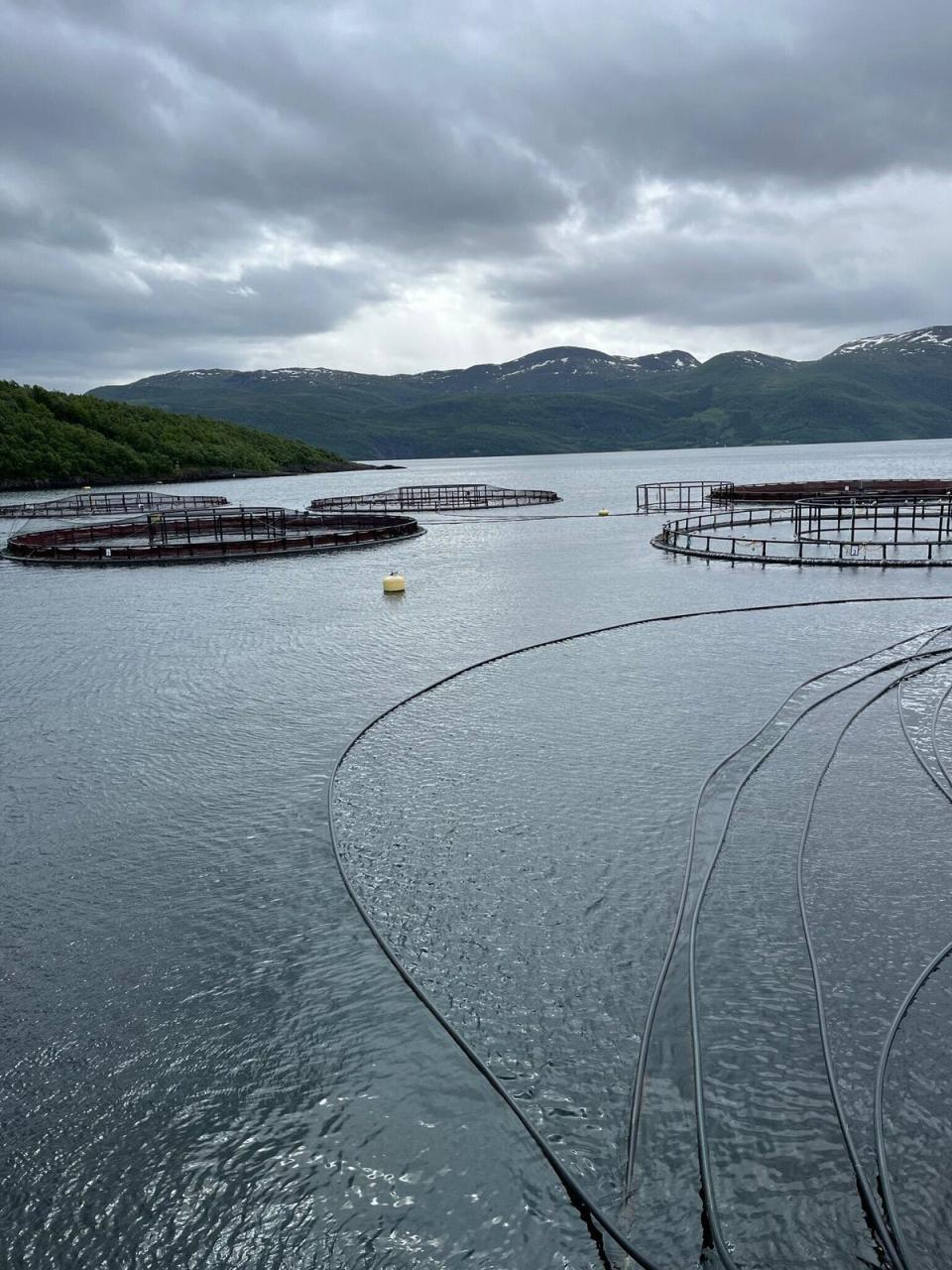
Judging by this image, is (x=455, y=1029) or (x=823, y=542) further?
(x=823, y=542)

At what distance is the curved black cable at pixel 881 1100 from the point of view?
18.9 ft

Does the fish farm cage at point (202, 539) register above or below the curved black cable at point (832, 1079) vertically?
above

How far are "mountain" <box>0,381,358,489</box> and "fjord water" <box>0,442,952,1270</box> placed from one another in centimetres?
14049

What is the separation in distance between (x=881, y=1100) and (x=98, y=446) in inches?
6840

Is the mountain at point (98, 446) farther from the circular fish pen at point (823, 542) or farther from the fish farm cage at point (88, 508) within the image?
the circular fish pen at point (823, 542)

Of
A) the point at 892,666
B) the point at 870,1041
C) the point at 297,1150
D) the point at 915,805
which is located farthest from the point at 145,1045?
the point at 892,666

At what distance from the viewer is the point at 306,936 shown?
379 inches

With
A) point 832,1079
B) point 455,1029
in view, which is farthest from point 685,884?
point 455,1029

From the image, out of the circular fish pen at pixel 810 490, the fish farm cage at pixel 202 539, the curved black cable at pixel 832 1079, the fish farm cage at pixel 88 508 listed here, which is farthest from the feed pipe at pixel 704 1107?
the fish farm cage at pixel 88 508

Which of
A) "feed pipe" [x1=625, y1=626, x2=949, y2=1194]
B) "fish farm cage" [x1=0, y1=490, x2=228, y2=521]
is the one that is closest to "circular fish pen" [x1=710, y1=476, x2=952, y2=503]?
"fish farm cage" [x1=0, y1=490, x2=228, y2=521]

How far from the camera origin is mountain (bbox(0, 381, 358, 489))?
14800cm

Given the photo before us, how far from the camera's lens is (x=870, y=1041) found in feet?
25.0

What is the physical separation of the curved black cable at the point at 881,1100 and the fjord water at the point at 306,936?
0.12 metres

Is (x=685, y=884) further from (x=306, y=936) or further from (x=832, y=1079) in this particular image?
(x=306, y=936)
